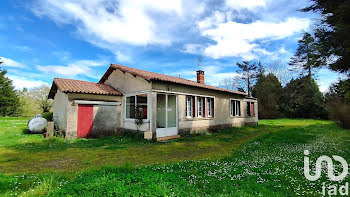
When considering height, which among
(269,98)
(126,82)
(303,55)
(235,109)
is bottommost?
(235,109)

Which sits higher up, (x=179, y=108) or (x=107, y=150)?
(x=179, y=108)

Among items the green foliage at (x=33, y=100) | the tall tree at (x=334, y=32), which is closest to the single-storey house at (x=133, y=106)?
the tall tree at (x=334, y=32)

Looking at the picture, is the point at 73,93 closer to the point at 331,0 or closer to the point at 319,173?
the point at 319,173

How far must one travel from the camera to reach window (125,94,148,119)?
10.2 metres

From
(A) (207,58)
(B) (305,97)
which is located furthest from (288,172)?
(B) (305,97)

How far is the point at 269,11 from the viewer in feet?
27.3

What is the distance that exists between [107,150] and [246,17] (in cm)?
1178

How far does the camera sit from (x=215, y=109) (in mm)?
13625

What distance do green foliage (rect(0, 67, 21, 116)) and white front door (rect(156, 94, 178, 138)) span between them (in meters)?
28.8

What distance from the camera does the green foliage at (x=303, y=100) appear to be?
83.4 feet

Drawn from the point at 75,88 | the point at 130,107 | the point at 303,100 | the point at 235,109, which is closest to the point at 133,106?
the point at 130,107

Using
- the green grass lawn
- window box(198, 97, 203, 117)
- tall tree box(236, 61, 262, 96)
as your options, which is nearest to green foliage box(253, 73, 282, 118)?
tall tree box(236, 61, 262, 96)

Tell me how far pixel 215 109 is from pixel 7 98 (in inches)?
1238
